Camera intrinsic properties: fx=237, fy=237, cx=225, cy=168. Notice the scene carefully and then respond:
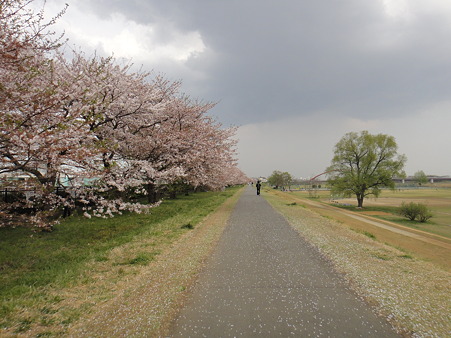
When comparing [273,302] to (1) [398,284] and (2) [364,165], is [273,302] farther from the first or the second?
(2) [364,165]

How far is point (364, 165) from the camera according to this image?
43.0 metres

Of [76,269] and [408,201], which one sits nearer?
[76,269]

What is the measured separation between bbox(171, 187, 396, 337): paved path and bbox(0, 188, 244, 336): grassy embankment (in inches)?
21.3

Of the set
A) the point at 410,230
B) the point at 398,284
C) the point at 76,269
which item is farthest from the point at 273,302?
the point at 410,230

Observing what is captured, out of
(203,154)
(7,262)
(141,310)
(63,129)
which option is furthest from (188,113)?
(141,310)

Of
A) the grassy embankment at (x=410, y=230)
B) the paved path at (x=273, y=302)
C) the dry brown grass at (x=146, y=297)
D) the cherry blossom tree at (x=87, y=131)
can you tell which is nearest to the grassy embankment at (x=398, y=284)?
the paved path at (x=273, y=302)

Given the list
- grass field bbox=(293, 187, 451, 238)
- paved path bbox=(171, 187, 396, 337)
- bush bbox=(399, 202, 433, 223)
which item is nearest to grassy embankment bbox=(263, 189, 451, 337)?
paved path bbox=(171, 187, 396, 337)

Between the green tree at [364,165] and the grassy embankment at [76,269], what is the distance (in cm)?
3839

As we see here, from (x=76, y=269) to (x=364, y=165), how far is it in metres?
47.1

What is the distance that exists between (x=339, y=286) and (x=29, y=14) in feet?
29.6

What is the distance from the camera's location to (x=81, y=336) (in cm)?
335

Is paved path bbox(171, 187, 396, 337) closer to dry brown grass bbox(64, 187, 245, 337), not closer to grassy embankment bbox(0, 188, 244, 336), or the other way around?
dry brown grass bbox(64, 187, 245, 337)

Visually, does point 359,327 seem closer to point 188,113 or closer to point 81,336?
point 81,336

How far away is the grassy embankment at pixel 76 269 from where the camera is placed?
12.7 feet
